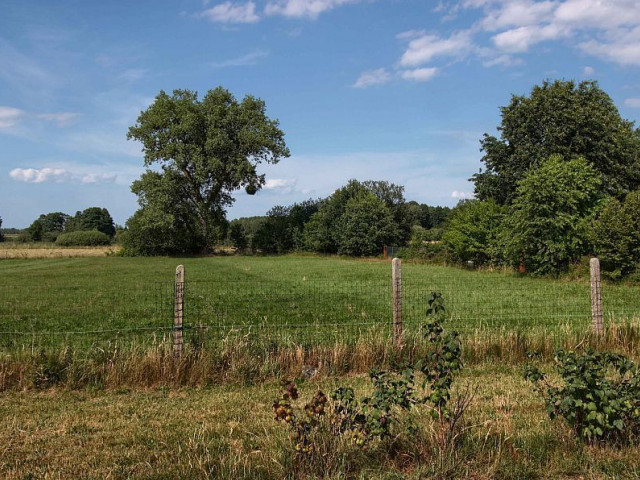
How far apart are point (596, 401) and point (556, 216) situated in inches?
874

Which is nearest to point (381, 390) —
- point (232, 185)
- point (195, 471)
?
point (195, 471)

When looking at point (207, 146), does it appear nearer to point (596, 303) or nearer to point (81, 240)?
point (81, 240)

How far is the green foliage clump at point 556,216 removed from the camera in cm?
2375

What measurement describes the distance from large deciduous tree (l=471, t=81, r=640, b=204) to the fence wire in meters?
15.6

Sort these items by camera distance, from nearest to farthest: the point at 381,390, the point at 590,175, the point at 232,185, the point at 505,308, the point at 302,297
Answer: the point at 381,390 < the point at 505,308 < the point at 302,297 < the point at 590,175 < the point at 232,185

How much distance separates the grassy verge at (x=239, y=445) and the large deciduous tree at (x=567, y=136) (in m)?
30.7

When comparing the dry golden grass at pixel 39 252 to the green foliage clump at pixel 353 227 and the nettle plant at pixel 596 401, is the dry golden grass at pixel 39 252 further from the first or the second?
the nettle plant at pixel 596 401

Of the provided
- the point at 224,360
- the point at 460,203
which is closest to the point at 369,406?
the point at 224,360

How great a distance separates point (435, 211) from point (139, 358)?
120 meters

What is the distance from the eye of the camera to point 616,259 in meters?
20.1

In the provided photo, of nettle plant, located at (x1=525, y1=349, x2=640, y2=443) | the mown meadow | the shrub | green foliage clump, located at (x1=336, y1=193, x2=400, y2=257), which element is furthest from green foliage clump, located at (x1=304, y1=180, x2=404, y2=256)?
nettle plant, located at (x1=525, y1=349, x2=640, y2=443)

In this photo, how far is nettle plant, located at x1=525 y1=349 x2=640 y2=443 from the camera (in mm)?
3787

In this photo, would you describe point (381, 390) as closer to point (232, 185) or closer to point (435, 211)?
point (232, 185)

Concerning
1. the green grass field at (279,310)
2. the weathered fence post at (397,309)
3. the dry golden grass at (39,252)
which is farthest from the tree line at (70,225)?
the weathered fence post at (397,309)
